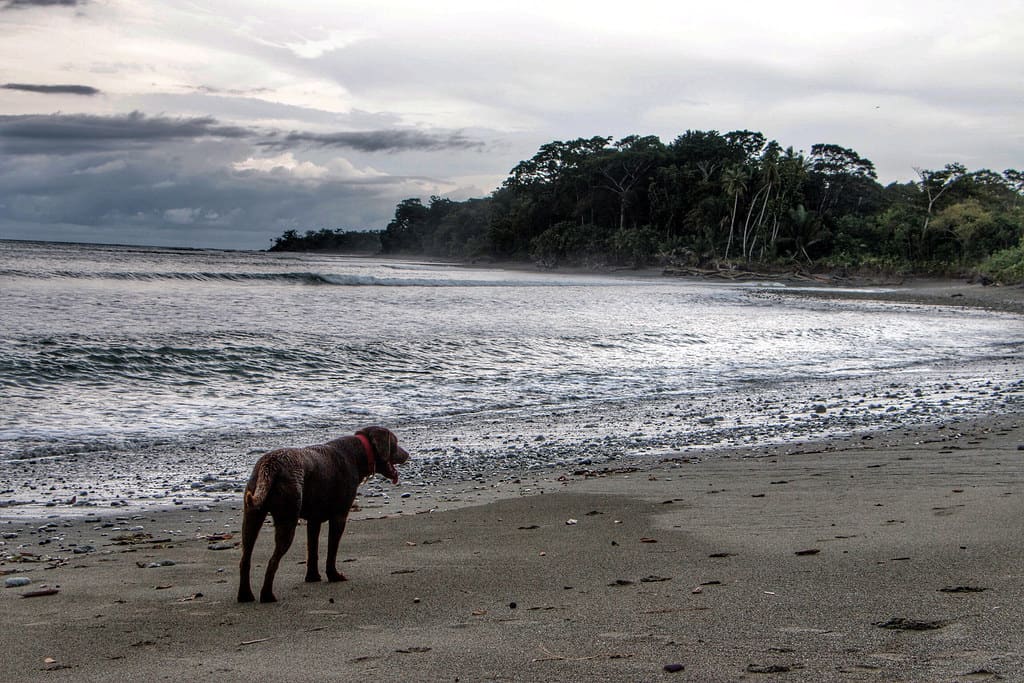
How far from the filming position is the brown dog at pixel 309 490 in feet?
13.8

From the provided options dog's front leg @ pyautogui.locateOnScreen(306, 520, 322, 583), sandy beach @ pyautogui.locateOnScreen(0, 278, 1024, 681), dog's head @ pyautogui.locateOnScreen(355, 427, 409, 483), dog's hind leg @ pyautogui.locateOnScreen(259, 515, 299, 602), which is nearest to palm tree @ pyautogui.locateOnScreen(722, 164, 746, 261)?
sandy beach @ pyautogui.locateOnScreen(0, 278, 1024, 681)

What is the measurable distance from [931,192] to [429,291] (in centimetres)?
4608

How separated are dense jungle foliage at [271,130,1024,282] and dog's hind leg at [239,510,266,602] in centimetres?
5267

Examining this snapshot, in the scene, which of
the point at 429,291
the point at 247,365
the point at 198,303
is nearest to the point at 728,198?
the point at 429,291

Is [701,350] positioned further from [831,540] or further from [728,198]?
[728,198]

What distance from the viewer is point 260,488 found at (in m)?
4.16

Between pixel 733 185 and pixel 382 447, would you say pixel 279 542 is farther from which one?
pixel 733 185

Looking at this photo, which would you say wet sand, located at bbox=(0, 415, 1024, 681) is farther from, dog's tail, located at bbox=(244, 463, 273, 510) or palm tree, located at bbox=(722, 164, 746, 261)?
palm tree, located at bbox=(722, 164, 746, 261)

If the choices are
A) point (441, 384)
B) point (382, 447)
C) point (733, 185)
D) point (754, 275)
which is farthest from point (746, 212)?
point (382, 447)

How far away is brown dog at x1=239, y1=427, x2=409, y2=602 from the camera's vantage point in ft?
13.8

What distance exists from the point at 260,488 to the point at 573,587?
1.64 metres

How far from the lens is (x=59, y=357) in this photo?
50.6ft

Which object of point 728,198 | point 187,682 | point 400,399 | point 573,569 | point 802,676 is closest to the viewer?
point 802,676

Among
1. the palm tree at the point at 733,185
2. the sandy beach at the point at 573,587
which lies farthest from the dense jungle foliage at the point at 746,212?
the sandy beach at the point at 573,587
